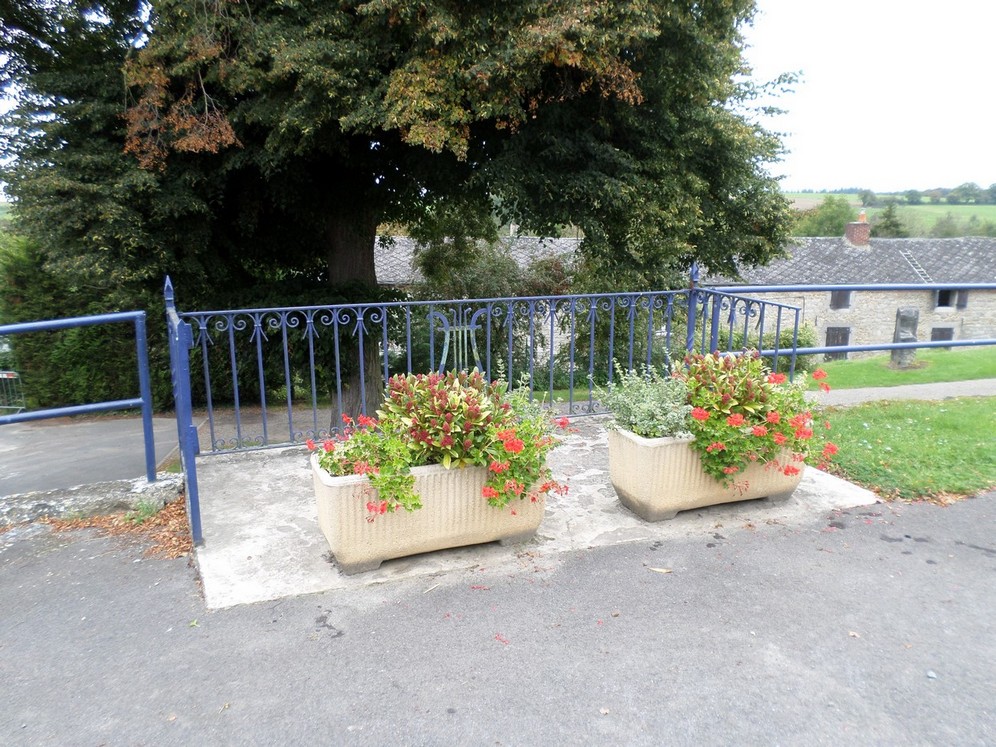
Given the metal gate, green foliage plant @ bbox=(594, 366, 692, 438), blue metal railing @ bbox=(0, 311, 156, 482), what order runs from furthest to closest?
the metal gate < blue metal railing @ bbox=(0, 311, 156, 482) < green foliage plant @ bbox=(594, 366, 692, 438)

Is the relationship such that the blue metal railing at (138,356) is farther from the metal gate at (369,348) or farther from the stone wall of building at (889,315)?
the stone wall of building at (889,315)

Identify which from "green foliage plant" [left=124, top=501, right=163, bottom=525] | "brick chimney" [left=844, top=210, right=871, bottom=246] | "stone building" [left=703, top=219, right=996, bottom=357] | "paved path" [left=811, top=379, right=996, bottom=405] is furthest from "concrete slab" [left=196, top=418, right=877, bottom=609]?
"brick chimney" [left=844, top=210, right=871, bottom=246]

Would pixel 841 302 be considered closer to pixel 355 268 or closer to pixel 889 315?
pixel 889 315

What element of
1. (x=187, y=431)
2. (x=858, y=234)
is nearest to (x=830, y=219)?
(x=858, y=234)

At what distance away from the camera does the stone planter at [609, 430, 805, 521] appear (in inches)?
158

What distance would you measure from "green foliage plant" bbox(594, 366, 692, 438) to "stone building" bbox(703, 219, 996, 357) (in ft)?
118

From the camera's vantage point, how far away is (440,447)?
3500 millimetres

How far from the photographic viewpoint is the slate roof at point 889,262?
39.1 metres

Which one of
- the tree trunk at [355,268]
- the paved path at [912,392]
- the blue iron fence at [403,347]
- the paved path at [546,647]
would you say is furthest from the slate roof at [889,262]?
the paved path at [546,647]

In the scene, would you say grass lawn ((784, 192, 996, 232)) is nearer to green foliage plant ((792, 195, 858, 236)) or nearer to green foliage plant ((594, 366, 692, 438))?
green foliage plant ((792, 195, 858, 236))

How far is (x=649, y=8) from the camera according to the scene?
584cm

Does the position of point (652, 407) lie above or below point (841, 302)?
above

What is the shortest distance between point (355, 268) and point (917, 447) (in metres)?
6.71

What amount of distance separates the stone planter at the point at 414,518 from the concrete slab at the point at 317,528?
107mm
